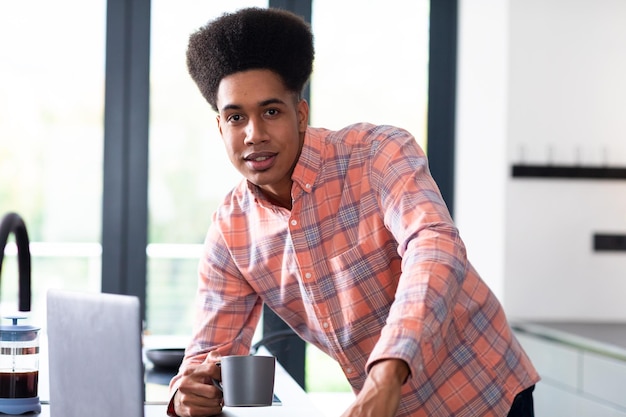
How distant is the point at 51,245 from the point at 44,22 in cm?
106

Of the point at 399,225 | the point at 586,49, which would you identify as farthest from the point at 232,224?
the point at 586,49

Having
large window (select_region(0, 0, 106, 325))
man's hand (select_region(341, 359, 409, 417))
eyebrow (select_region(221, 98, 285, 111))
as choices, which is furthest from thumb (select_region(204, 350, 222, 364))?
large window (select_region(0, 0, 106, 325))

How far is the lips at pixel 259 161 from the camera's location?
159 cm

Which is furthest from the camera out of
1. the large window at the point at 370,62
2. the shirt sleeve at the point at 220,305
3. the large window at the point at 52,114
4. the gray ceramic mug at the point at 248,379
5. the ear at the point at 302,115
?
the large window at the point at 370,62

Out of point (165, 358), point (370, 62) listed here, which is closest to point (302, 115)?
point (165, 358)

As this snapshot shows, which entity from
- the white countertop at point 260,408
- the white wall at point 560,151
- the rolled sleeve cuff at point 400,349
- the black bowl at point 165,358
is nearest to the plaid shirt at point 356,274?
the white countertop at point 260,408

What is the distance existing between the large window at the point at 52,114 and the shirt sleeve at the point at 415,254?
3.02 metres

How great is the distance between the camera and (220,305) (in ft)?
6.02

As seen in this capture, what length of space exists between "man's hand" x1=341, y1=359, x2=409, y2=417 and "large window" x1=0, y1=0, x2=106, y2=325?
347cm

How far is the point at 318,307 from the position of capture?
5.58ft

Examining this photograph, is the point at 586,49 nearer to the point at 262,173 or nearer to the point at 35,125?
the point at 35,125

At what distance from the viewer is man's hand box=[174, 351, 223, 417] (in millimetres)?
1653

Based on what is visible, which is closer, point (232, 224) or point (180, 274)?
point (232, 224)

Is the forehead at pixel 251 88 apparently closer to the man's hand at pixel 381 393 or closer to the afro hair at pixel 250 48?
the afro hair at pixel 250 48
